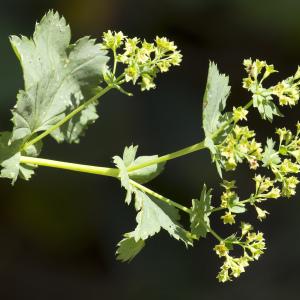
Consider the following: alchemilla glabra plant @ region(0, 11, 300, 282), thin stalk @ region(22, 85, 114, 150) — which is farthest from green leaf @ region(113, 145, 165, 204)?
thin stalk @ region(22, 85, 114, 150)

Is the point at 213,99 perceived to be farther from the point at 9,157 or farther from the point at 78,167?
the point at 9,157

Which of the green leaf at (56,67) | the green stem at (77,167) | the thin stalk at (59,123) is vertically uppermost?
the green leaf at (56,67)

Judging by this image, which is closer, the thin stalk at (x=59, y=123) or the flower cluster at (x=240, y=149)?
the flower cluster at (x=240, y=149)

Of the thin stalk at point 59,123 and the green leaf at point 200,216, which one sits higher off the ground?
the thin stalk at point 59,123

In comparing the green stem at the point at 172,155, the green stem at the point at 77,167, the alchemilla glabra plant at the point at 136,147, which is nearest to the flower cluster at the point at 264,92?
the alchemilla glabra plant at the point at 136,147

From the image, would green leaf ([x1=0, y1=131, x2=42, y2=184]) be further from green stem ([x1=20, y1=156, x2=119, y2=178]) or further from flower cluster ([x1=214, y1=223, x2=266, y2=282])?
flower cluster ([x1=214, y1=223, x2=266, y2=282])

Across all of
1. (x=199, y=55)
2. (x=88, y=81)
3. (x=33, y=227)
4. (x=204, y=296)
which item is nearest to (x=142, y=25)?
(x=199, y=55)

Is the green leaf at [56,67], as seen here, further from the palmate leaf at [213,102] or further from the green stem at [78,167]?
the palmate leaf at [213,102]

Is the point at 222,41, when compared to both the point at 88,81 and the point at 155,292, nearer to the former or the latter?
the point at 155,292

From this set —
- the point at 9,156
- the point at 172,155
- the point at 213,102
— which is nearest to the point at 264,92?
the point at 213,102
